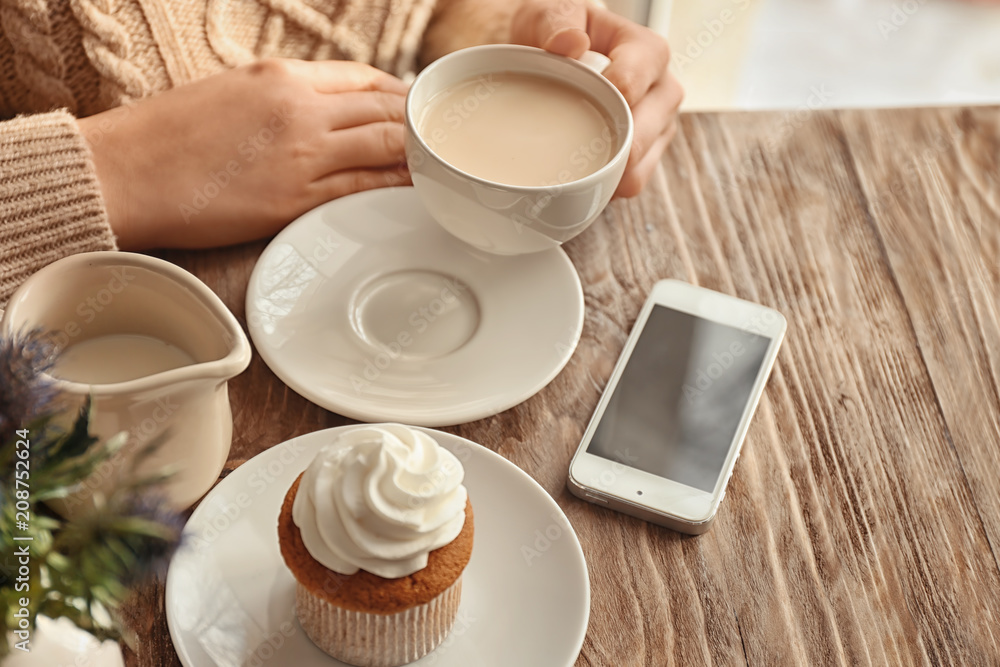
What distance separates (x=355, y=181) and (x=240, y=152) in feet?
0.38

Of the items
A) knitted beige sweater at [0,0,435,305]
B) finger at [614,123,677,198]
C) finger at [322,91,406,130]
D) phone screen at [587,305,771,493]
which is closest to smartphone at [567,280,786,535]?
phone screen at [587,305,771,493]

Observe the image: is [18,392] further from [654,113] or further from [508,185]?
[654,113]

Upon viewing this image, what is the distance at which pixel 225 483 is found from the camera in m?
0.60

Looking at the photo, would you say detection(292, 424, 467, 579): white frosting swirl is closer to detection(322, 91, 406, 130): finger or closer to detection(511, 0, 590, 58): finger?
detection(322, 91, 406, 130): finger

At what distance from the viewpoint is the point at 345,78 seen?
2.98 ft

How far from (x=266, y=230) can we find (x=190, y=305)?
26 cm

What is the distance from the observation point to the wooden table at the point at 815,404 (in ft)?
Answer: 2.06

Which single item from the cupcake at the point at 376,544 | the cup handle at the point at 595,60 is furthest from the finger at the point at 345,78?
the cupcake at the point at 376,544

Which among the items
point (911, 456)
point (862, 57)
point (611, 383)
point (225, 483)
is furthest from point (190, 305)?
point (862, 57)

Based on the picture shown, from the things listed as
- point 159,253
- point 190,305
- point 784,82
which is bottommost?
point 784,82

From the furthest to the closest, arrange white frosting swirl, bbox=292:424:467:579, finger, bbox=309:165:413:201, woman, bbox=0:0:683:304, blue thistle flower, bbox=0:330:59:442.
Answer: finger, bbox=309:165:413:201
woman, bbox=0:0:683:304
white frosting swirl, bbox=292:424:467:579
blue thistle flower, bbox=0:330:59:442

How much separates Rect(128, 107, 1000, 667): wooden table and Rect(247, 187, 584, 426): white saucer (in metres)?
0.04

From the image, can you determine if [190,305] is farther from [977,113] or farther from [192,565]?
[977,113]

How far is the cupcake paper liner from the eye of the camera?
0.54 metres
